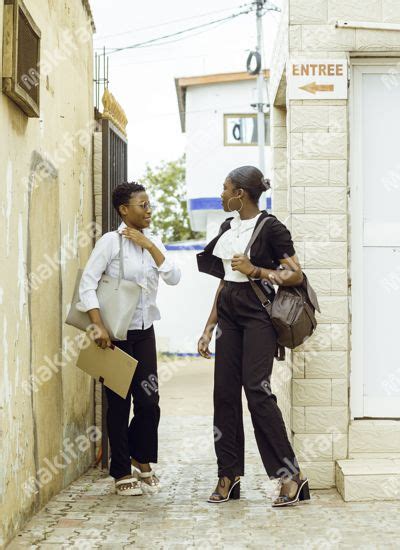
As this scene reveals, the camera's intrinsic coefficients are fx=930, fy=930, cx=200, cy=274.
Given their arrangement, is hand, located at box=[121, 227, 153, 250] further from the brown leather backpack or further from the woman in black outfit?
the brown leather backpack

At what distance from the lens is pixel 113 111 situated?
7.10 metres

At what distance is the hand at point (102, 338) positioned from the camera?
547 cm

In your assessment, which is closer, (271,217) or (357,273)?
(271,217)

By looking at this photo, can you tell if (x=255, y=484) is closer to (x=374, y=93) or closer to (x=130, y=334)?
(x=130, y=334)

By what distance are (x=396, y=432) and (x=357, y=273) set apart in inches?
40.3

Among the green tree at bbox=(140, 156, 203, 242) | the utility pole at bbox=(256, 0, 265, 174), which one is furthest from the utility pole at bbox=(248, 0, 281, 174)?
the green tree at bbox=(140, 156, 203, 242)

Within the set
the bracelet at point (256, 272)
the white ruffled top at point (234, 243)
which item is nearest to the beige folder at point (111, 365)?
the white ruffled top at point (234, 243)

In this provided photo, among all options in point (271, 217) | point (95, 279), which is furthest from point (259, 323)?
point (95, 279)

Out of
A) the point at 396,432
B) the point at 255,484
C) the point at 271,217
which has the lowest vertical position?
the point at 255,484

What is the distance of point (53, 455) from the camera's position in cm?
547

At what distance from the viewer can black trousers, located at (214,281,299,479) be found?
524 centimetres

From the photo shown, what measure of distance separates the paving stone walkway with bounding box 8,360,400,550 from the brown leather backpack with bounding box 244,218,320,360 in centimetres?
97

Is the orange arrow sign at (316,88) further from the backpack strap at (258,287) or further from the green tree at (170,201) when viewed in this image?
the green tree at (170,201)

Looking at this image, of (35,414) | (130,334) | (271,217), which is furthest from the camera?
(130,334)
